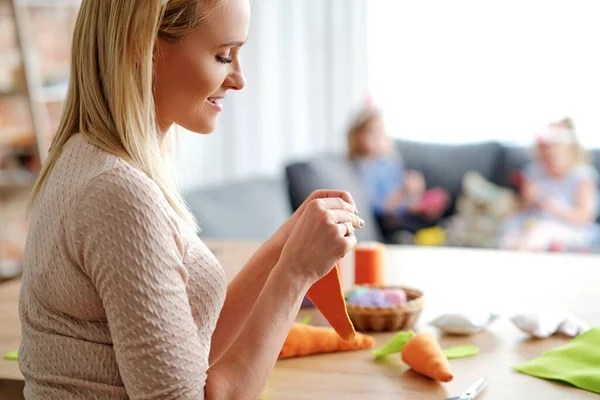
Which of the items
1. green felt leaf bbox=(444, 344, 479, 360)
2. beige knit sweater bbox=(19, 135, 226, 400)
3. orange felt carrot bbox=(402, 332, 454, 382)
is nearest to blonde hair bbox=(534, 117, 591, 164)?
green felt leaf bbox=(444, 344, 479, 360)

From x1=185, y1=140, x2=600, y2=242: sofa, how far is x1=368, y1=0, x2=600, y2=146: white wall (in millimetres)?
259

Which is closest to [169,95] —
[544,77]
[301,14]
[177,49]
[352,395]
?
[177,49]

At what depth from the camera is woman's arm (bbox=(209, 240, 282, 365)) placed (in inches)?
52.5

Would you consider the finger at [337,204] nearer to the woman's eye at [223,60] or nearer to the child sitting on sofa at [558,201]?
the woman's eye at [223,60]

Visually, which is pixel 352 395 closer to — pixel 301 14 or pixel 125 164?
pixel 125 164

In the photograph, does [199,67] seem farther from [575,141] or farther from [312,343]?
[575,141]

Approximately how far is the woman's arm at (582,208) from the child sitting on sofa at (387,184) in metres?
0.64

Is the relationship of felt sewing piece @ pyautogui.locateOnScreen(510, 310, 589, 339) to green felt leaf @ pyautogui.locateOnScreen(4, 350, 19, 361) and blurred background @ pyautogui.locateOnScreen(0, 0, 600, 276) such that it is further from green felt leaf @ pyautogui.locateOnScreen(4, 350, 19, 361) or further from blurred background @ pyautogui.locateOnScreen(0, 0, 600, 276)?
blurred background @ pyautogui.locateOnScreen(0, 0, 600, 276)

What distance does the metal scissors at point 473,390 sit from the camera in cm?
112

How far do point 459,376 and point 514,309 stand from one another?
441mm

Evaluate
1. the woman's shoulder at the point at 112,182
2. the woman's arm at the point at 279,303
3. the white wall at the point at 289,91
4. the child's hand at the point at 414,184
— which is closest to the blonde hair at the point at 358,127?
the child's hand at the point at 414,184

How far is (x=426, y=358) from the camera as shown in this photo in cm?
124

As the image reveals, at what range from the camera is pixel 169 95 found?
3.68 feet

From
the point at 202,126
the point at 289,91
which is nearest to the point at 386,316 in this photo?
the point at 202,126
